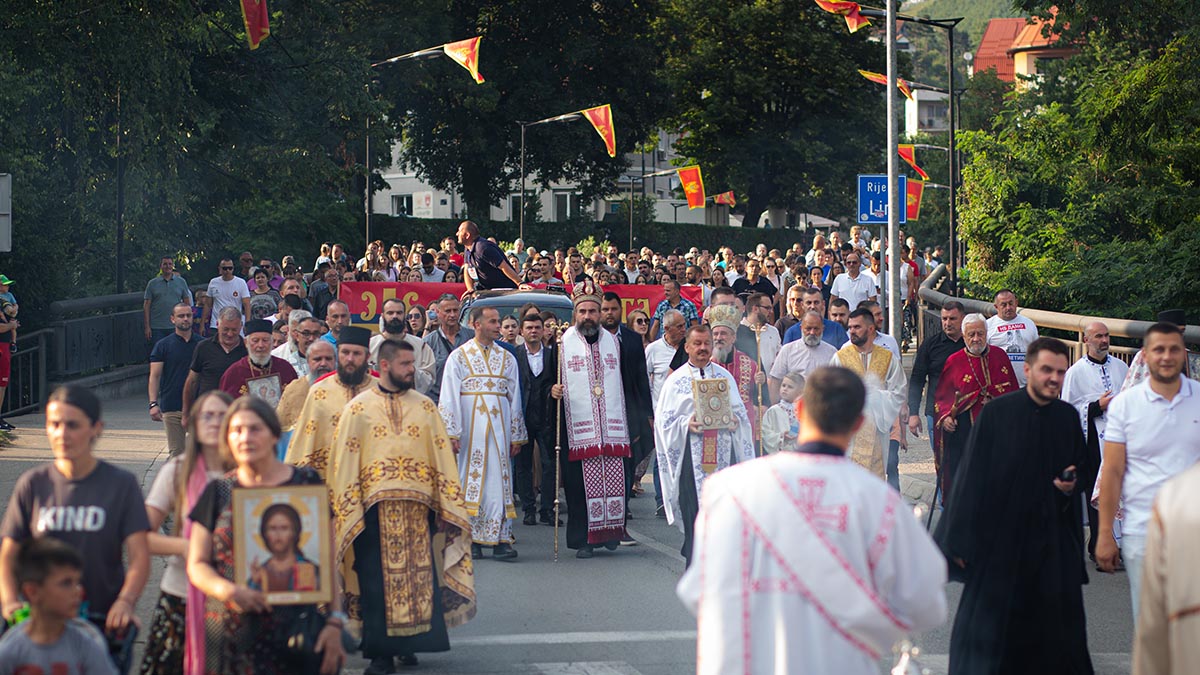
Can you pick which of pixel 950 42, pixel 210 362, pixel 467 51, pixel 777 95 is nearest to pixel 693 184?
pixel 950 42

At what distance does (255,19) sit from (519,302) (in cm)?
891

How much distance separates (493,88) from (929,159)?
45.7 meters

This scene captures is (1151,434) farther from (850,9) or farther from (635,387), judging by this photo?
(850,9)

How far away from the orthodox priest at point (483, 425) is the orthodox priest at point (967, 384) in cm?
320

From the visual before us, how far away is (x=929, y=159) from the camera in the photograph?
9338 centimetres

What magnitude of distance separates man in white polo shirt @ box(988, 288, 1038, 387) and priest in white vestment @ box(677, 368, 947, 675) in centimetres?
970

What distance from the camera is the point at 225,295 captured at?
22516 mm

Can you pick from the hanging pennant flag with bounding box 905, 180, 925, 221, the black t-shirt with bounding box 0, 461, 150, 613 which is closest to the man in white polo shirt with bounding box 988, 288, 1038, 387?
the black t-shirt with bounding box 0, 461, 150, 613

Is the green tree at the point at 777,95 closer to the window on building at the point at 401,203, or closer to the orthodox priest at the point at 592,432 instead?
the window on building at the point at 401,203

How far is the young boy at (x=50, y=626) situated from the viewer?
529cm

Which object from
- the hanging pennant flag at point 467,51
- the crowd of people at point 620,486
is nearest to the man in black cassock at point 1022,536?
the crowd of people at point 620,486

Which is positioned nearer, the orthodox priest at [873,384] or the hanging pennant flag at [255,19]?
the orthodox priest at [873,384]

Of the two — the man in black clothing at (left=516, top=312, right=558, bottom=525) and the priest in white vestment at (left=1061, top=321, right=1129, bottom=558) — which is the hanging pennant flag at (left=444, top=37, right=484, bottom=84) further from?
the priest in white vestment at (left=1061, top=321, right=1129, bottom=558)

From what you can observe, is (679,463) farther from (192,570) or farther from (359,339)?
(192,570)
